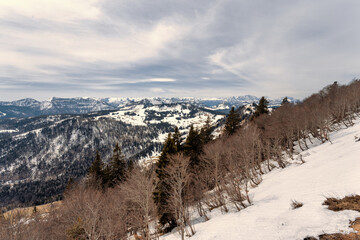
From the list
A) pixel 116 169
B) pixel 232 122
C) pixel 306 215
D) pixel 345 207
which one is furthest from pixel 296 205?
pixel 116 169

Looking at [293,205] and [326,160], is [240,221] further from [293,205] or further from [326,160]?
[326,160]

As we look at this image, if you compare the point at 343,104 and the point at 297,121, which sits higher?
the point at 343,104

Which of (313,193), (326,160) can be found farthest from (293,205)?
(326,160)

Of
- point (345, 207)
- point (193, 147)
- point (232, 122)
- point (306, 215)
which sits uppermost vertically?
point (232, 122)

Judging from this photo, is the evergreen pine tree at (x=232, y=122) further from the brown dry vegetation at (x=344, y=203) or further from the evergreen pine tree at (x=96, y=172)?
the evergreen pine tree at (x=96, y=172)

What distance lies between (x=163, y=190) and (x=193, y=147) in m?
16.0

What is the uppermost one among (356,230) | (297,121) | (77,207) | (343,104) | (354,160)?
(343,104)

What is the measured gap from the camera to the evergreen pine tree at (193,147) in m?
40.7

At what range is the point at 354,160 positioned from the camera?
71.2 ft

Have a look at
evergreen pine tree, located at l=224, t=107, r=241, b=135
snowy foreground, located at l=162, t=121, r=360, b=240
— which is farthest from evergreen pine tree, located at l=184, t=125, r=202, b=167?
snowy foreground, located at l=162, t=121, r=360, b=240

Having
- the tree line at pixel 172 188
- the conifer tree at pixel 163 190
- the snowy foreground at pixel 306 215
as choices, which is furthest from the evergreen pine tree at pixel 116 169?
the snowy foreground at pixel 306 215

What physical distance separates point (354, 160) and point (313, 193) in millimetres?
10711

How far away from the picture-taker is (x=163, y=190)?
28.9m

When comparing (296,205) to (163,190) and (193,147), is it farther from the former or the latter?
(193,147)
